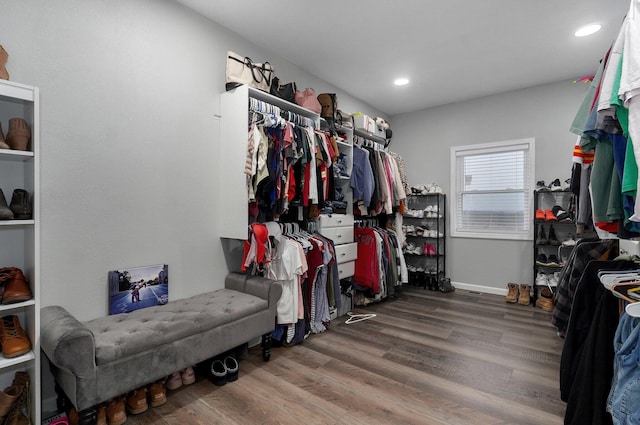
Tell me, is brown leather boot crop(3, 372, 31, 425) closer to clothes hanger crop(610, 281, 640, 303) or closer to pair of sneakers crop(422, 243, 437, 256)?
clothes hanger crop(610, 281, 640, 303)

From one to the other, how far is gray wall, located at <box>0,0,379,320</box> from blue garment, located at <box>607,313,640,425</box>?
96.2 inches

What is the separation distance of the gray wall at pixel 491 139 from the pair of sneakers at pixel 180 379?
12.5 ft

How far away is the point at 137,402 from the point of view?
1.81 meters

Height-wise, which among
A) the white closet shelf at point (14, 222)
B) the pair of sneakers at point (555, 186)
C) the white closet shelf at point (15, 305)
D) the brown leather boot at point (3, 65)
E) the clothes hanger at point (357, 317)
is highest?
the brown leather boot at point (3, 65)

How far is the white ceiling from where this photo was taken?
95.0 inches

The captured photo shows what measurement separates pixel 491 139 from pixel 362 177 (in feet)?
6.83

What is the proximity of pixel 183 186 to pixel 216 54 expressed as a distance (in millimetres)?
1155

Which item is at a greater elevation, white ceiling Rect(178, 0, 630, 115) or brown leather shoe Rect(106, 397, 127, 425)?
white ceiling Rect(178, 0, 630, 115)

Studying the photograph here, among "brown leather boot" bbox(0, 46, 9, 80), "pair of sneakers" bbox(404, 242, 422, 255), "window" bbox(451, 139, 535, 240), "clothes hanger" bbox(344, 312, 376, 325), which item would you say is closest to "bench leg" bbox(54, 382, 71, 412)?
"brown leather boot" bbox(0, 46, 9, 80)

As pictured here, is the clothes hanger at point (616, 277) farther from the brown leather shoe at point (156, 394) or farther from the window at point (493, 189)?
the window at point (493, 189)

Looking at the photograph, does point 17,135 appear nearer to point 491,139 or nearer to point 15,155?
point 15,155

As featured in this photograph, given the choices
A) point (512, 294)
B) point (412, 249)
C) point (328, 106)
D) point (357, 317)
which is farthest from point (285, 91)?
point (512, 294)

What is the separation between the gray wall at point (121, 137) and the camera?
1768mm

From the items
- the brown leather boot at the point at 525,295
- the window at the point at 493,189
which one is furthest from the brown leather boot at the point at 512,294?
the window at the point at 493,189
